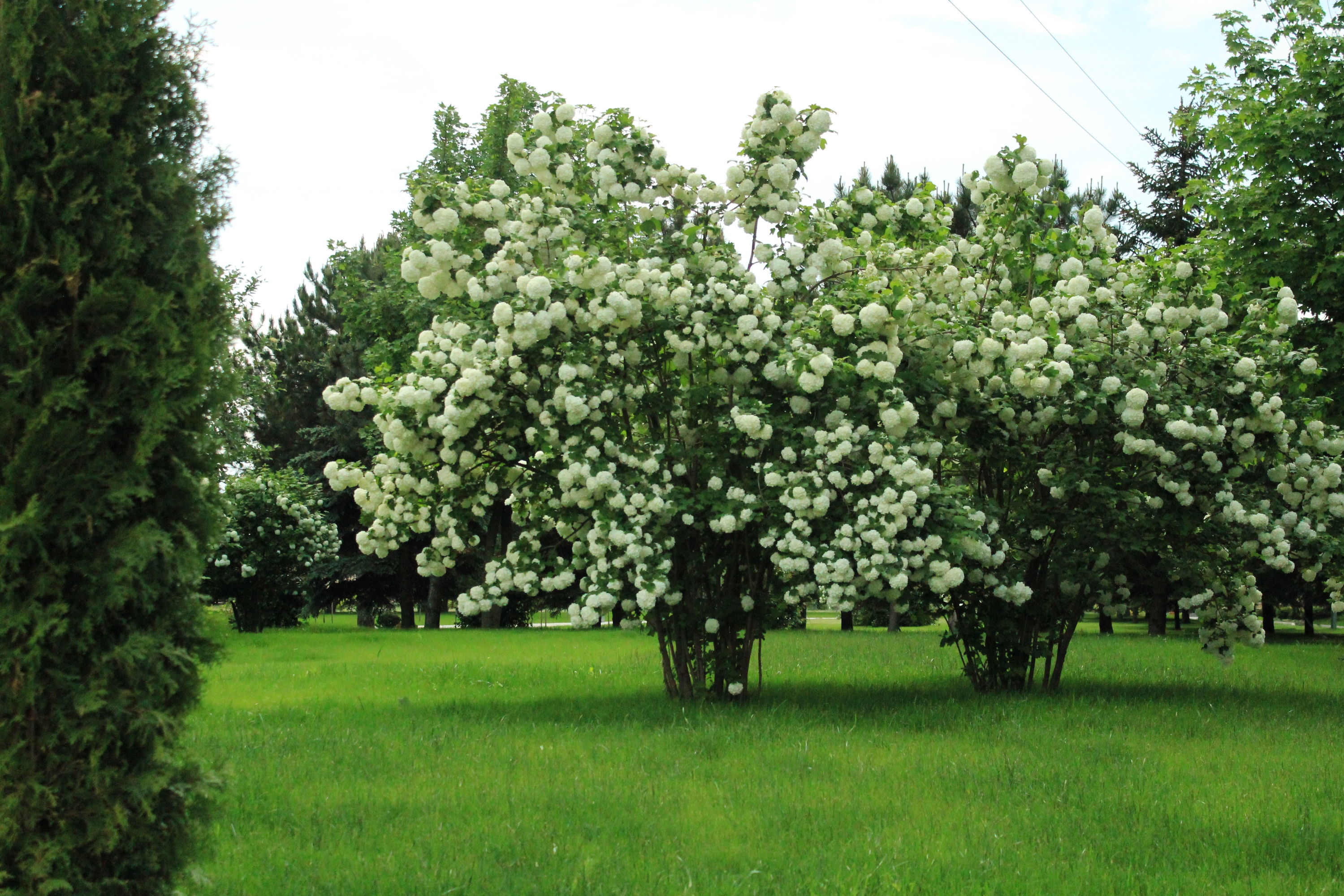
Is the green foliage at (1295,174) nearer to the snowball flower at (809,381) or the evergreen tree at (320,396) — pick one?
the snowball flower at (809,381)

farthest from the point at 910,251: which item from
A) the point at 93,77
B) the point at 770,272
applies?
the point at 93,77

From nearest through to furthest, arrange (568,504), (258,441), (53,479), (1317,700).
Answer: (53,479) → (568,504) → (1317,700) → (258,441)

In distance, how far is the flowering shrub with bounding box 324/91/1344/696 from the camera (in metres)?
7.73

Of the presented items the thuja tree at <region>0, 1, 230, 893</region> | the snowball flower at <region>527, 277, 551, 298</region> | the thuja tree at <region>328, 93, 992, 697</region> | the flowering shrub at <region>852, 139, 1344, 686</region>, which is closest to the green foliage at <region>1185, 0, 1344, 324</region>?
the flowering shrub at <region>852, 139, 1344, 686</region>

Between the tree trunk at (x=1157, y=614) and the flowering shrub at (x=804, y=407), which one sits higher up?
the flowering shrub at (x=804, y=407)

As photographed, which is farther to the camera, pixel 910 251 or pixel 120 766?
pixel 910 251

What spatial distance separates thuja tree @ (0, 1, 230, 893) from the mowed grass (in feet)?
1.78

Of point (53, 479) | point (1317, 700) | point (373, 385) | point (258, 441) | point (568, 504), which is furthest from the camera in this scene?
point (258, 441)

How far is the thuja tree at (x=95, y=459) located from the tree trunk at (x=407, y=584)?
25058 mm

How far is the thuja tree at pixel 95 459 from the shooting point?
301 centimetres

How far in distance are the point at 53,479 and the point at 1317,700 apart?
404 inches

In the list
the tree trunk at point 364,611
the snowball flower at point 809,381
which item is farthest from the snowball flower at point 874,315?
the tree trunk at point 364,611

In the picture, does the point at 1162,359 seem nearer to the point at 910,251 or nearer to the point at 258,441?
the point at 910,251

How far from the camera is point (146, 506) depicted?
10.5ft
